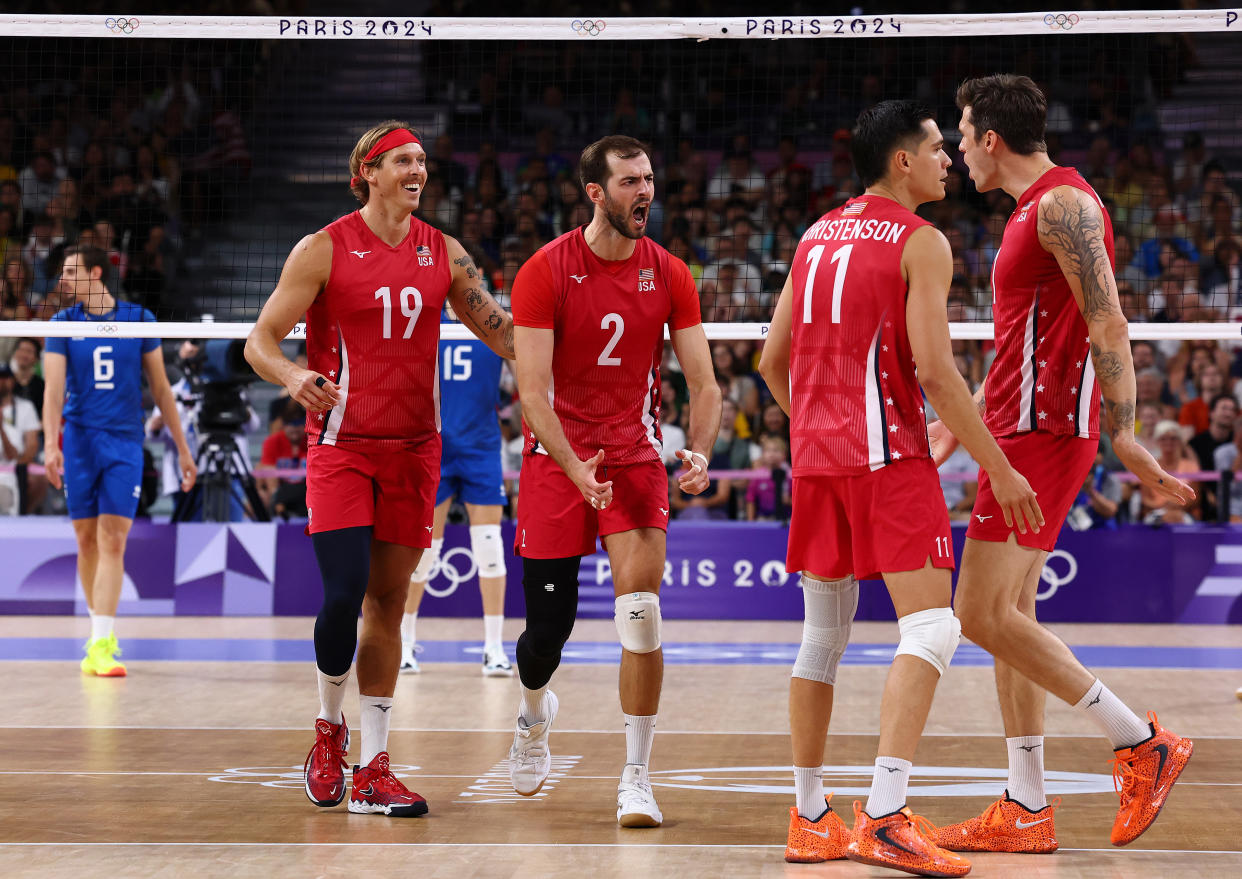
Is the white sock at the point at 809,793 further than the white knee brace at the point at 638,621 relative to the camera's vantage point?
No

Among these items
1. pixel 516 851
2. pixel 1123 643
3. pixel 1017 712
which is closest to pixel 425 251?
pixel 516 851

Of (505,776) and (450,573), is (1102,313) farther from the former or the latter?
(450,573)

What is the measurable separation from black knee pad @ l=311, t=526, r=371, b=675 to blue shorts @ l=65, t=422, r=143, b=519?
4.13m

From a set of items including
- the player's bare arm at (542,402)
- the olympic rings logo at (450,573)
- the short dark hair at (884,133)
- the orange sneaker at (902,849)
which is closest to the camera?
the orange sneaker at (902,849)

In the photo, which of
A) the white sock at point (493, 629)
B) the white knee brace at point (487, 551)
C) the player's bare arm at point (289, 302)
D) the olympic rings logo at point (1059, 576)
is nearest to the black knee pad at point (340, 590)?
the player's bare arm at point (289, 302)

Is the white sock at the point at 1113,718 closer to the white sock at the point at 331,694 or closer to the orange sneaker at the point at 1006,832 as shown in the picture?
the orange sneaker at the point at 1006,832

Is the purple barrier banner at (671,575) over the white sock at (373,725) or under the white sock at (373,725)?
under

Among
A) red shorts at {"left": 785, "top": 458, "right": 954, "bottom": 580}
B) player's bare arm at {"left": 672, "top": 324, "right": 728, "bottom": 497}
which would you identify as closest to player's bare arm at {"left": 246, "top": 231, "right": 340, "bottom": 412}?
player's bare arm at {"left": 672, "top": 324, "right": 728, "bottom": 497}

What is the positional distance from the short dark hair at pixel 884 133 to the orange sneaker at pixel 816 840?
2.01m

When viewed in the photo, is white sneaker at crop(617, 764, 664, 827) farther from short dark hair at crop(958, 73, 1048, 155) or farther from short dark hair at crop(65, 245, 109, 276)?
short dark hair at crop(65, 245, 109, 276)

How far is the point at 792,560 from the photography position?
15.4ft

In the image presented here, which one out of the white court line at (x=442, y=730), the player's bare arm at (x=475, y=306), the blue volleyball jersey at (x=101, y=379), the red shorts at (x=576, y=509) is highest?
the player's bare arm at (x=475, y=306)

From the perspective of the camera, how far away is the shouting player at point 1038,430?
4691mm

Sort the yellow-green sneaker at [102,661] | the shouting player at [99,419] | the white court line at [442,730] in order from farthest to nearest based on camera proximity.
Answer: the shouting player at [99,419] < the yellow-green sneaker at [102,661] < the white court line at [442,730]
